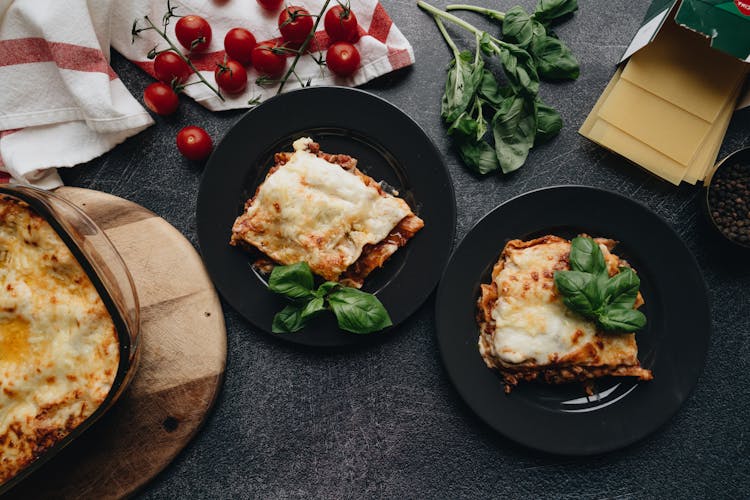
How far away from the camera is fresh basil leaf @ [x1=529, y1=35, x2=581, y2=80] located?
271 cm

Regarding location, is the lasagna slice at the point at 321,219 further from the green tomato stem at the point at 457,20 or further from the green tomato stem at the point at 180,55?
the green tomato stem at the point at 457,20

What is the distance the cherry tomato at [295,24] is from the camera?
8.80 ft

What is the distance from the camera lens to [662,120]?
8.64ft

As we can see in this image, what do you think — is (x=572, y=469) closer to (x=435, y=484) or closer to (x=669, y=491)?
(x=669, y=491)

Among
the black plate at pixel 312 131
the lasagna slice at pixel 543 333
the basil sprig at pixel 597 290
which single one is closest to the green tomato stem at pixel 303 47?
the black plate at pixel 312 131

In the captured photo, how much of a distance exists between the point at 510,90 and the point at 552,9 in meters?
0.45

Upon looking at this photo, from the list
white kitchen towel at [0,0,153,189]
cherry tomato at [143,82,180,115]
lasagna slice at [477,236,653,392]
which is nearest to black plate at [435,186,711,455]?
lasagna slice at [477,236,653,392]

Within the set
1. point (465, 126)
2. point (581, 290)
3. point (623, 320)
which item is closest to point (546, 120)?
point (465, 126)

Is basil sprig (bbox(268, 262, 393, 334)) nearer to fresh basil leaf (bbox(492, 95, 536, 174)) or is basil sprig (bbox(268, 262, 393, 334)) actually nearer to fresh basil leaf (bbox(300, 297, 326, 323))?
fresh basil leaf (bbox(300, 297, 326, 323))

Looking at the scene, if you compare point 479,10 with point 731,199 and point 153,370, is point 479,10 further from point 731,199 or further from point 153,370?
point 153,370

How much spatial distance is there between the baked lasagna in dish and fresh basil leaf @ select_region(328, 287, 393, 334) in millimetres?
912

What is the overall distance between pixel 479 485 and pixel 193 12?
109 inches

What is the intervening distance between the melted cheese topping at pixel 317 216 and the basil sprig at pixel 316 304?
99mm

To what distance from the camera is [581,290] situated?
2.31 meters
